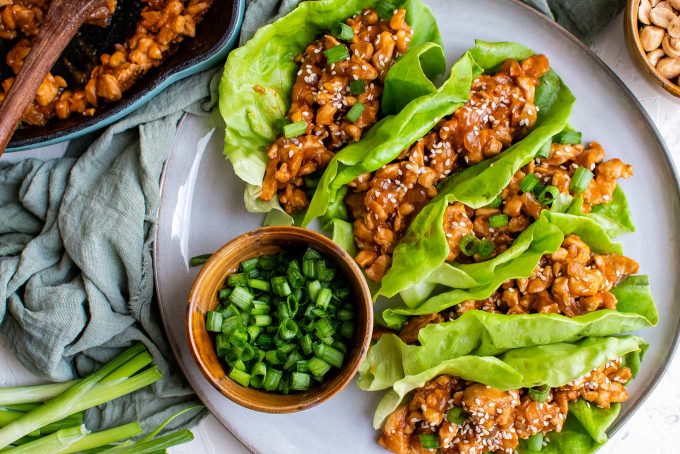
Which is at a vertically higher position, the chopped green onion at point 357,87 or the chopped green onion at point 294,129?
the chopped green onion at point 357,87

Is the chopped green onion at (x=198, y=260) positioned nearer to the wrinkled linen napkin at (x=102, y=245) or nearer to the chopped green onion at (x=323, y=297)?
the wrinkled linen napkin at (x=102, y=245)

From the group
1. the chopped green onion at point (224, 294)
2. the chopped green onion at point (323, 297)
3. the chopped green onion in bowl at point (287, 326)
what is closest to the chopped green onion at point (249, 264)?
the chopped green onion in bowl at point (287, 326)

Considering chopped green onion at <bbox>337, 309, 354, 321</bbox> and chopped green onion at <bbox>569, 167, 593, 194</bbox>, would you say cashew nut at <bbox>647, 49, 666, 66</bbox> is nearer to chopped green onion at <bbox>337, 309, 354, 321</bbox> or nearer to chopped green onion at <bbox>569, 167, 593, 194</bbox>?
chopped green onion at <bbox>569, 167, 593, 194</bbox>

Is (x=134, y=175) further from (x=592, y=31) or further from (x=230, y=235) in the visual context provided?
(x=592, y=31)

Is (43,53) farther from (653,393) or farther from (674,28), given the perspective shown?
(653,393)

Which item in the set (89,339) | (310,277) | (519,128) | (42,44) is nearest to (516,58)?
(519,128)

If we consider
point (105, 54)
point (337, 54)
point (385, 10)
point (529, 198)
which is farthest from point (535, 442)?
point (105, 54)
